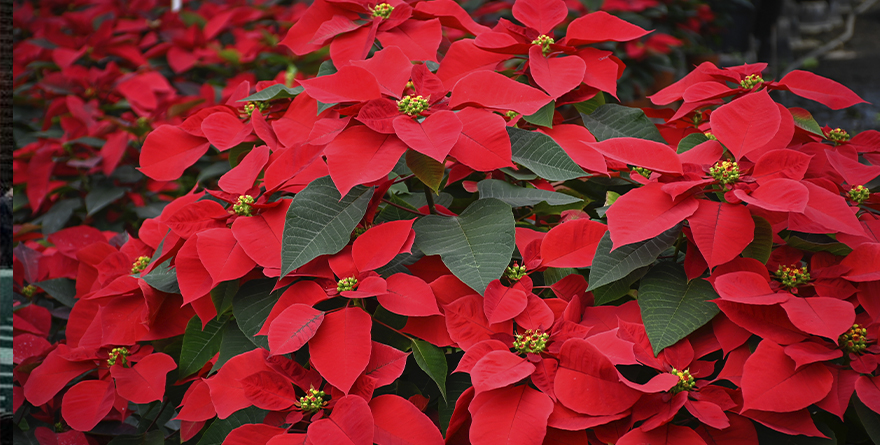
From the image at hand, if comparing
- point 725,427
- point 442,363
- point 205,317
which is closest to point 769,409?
point 725,427

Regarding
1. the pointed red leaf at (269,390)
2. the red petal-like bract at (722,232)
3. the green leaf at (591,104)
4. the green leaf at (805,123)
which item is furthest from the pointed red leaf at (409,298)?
A: the green leaf at (805,123)

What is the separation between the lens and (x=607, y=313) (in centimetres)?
58

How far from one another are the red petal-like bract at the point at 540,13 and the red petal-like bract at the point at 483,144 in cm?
21

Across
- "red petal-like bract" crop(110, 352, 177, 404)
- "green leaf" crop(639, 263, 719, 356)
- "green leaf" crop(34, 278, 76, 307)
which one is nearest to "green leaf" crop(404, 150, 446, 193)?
"green leaf" crop(639, 263, 719, 356)

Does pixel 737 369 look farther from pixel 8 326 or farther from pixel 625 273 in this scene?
pixel 8 326

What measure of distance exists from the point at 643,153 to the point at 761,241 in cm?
13

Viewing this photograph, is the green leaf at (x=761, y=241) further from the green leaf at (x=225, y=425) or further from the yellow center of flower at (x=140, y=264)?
the yellow center of flower at (x=140, y=264)

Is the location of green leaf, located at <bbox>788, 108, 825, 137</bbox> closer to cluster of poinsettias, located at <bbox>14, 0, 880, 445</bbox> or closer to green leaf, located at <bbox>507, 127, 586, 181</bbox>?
cluster of poinsettias, located at <bbox>14, 0, 880, 445</bbox>

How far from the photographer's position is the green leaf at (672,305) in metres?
0.53

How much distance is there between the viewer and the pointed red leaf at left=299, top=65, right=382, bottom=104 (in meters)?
0.58

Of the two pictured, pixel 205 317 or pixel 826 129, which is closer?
pixel 205 317

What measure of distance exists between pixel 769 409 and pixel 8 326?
65 cm

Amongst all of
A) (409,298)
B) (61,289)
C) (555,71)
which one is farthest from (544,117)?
(61,289)

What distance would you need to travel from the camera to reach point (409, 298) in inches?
21.5
